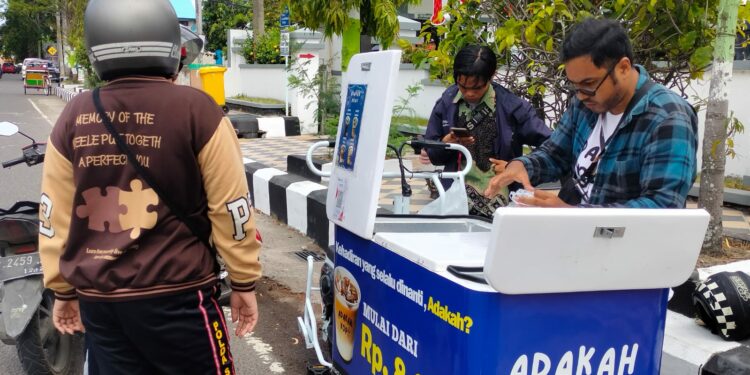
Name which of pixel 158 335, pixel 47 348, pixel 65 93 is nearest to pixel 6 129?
pixel 47 348

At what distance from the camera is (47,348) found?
3.21 metres

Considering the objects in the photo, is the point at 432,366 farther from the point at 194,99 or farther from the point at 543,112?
the point at 543,112

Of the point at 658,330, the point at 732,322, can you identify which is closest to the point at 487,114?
the point at 732,322

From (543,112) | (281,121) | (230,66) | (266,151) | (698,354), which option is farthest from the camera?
(230,66)

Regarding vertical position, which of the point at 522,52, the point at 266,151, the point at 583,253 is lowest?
the point at 266,151

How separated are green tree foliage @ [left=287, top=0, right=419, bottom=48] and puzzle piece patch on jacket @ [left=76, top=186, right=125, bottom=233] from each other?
5.14 metres

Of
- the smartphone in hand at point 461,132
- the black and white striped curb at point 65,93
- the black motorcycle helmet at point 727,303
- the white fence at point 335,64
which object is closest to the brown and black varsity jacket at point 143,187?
the smartphone in hand at point 461,132

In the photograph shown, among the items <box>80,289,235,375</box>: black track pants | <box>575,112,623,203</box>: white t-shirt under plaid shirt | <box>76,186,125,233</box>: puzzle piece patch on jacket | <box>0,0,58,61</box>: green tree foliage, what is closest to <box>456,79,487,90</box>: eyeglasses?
<box>575,112,623,203</box>: white t-shirt under plaid shirt

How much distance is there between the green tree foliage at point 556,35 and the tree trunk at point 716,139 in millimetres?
108

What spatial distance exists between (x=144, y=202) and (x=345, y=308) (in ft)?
3.51

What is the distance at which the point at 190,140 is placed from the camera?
1.75 m

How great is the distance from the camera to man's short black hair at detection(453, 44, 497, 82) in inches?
127

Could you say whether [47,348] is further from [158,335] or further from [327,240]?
[327,240]

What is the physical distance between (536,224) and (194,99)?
2.90ft
